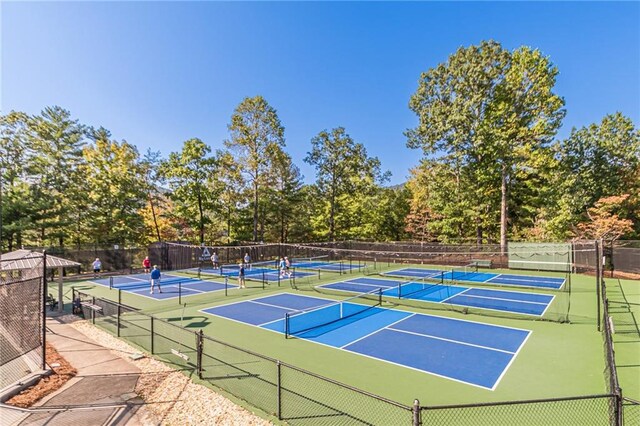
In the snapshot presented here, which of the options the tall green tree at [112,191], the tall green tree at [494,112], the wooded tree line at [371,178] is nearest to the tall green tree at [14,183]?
the wooded tree line at [371,178]

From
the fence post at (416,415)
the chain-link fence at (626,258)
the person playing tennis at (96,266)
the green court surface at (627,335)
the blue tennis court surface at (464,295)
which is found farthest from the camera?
the person playing tennis at (96,266)

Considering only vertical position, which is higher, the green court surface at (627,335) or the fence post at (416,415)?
the fence post at (416,415)

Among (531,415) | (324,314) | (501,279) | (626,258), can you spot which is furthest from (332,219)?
(531,415)

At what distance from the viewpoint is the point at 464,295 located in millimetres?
18547

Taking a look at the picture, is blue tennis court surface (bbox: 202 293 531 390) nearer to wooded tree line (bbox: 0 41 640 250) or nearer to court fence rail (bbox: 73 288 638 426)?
court fence rail (bbox: 73 288 638 426)

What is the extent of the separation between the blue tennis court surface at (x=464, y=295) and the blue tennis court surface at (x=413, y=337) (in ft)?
10.8

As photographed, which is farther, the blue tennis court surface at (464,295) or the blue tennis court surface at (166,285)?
the blue tennis court surface at (166,285)

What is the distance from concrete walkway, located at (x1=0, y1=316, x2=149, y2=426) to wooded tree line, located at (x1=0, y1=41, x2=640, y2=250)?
2379 centimetres

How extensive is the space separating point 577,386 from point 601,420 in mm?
1667

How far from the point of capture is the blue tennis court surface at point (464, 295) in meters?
15.5

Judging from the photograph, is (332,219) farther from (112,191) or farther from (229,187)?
(112,191)

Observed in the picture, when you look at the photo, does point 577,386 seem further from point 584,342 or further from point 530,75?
point 530,75

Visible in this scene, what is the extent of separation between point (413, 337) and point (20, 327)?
451 inches

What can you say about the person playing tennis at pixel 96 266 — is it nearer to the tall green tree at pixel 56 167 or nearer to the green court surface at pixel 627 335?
the tall green tree at pixel 56 167
